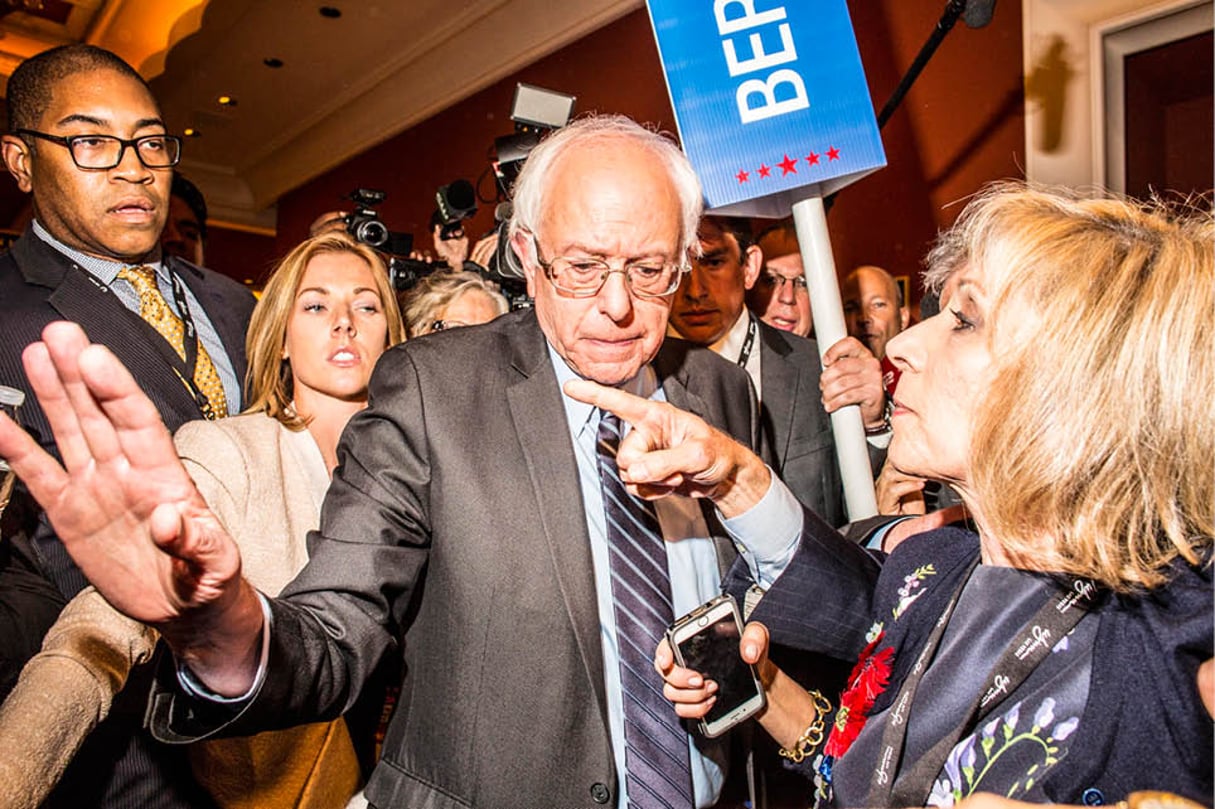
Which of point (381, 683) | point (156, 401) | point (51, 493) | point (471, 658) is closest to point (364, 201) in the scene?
point (156, 401)

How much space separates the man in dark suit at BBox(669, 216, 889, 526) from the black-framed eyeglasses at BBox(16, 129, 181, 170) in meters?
1.37

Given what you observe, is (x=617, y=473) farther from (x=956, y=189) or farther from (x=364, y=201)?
(x=956, y=189)

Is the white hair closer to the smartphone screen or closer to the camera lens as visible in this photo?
the smartphone screen

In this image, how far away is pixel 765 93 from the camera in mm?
1706

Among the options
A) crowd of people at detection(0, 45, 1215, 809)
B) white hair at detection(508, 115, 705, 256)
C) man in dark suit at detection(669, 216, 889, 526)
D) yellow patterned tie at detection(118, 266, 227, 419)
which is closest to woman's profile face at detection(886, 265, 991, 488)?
crowd of people at detection(0, 45, 1215, 809)

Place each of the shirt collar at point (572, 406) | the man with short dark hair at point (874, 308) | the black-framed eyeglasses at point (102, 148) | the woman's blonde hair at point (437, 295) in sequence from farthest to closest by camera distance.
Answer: the man with short dark hair at point (874, 308) < the woman's blonde hair at point (437, 295) < the black-framed eyeglasses at point (102, 148) < the shirt collar at point (572, 406)

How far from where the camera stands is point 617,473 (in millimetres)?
1447

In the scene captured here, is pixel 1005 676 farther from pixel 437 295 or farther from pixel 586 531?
pixel 437 295

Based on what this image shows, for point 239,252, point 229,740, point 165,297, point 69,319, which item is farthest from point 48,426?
point 239,252

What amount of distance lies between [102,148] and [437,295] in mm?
969

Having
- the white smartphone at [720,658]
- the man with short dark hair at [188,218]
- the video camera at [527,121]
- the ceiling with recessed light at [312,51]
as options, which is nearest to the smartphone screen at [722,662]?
the white smartphone at [720,658]

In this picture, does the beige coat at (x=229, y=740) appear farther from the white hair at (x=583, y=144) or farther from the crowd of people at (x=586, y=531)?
the white hair at (x=583, y=144)

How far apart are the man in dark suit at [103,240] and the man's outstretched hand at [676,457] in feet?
3.98

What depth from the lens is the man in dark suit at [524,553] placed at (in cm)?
115
